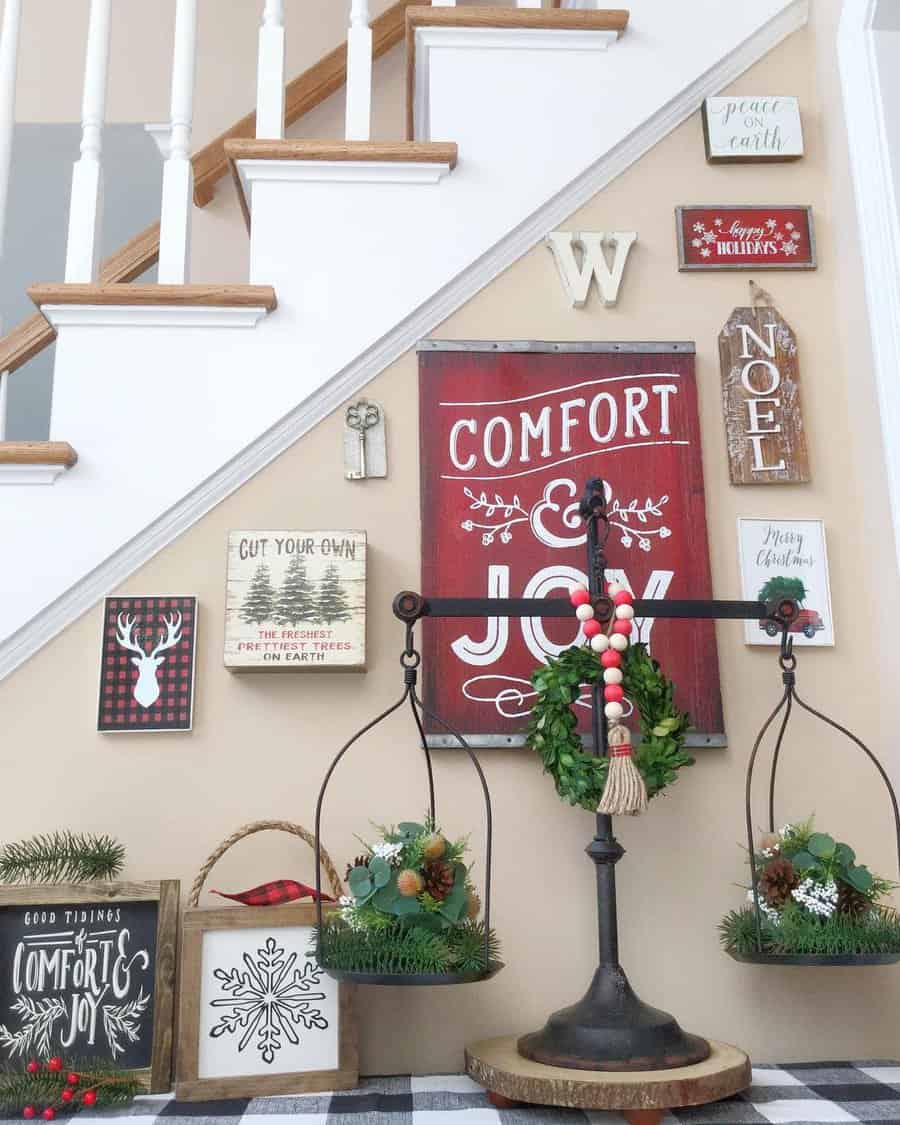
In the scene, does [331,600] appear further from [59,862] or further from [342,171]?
[342,171]

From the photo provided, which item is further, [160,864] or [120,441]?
[120,441]

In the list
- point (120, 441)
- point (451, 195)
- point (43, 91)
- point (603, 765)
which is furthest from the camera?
point (43, 91)

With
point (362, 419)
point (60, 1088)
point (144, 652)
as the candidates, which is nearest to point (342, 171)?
point (362, 419)

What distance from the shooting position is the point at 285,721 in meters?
1.51

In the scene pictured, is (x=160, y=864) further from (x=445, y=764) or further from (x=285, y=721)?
(x=445, y=764)

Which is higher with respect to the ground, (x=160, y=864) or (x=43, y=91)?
(x=43, y=91)

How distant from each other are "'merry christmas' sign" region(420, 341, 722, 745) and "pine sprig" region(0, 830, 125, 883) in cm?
49

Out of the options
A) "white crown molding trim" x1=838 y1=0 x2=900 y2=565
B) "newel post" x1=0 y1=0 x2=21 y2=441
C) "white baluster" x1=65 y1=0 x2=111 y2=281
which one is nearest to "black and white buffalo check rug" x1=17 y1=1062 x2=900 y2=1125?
"white crown molding trim" x1=838 y1=0 x2=900 y2=565

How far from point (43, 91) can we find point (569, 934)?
99.3 inches

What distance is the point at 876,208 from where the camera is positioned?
5.21 ft

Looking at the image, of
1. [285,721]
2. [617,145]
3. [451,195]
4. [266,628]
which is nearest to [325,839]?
[285,721]

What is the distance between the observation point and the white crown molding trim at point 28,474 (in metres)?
1.53

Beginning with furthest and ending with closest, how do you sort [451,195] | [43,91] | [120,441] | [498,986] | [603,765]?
[43,91] < [451,195] < [120,441] < [498,986] < [603,765]

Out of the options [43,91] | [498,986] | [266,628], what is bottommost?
[498,986]
